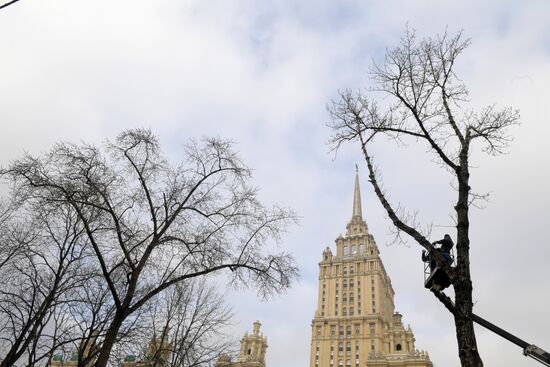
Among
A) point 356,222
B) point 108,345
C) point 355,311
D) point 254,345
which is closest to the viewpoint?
point 108,345

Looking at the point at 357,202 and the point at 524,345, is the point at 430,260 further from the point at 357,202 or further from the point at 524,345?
the point at 357,202

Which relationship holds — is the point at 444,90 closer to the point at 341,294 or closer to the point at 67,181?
the point at 67,181

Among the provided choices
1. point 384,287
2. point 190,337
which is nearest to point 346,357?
point 384,287

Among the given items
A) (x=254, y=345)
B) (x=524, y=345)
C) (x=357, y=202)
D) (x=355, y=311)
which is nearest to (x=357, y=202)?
(x=357, y=202)

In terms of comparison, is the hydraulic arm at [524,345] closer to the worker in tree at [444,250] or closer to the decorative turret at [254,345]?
the worker in tree at [444,250]

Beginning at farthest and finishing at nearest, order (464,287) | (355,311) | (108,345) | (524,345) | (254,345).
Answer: (355,311), (254,345), (108,345), (524,345), (464,287)

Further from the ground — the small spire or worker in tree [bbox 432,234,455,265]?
the small spire

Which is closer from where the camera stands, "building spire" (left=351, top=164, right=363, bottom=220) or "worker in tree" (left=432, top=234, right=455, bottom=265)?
"worker in tree" (left=432, top=234, right=455, bottom=265)

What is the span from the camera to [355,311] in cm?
10550

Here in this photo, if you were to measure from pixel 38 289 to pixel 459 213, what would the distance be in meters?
15.9

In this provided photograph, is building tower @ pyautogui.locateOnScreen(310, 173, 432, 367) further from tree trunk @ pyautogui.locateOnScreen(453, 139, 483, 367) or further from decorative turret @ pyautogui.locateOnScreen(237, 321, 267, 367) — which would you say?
tree trunk @ pyautogui.locateOnScreen(453, 139, 483, 367)

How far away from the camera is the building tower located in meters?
94.2

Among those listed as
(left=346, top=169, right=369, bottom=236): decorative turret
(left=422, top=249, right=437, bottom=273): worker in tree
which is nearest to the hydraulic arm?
(left=422, top=249, right=437, bottom=273): worker in tree

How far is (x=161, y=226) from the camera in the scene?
13406 millimetres
